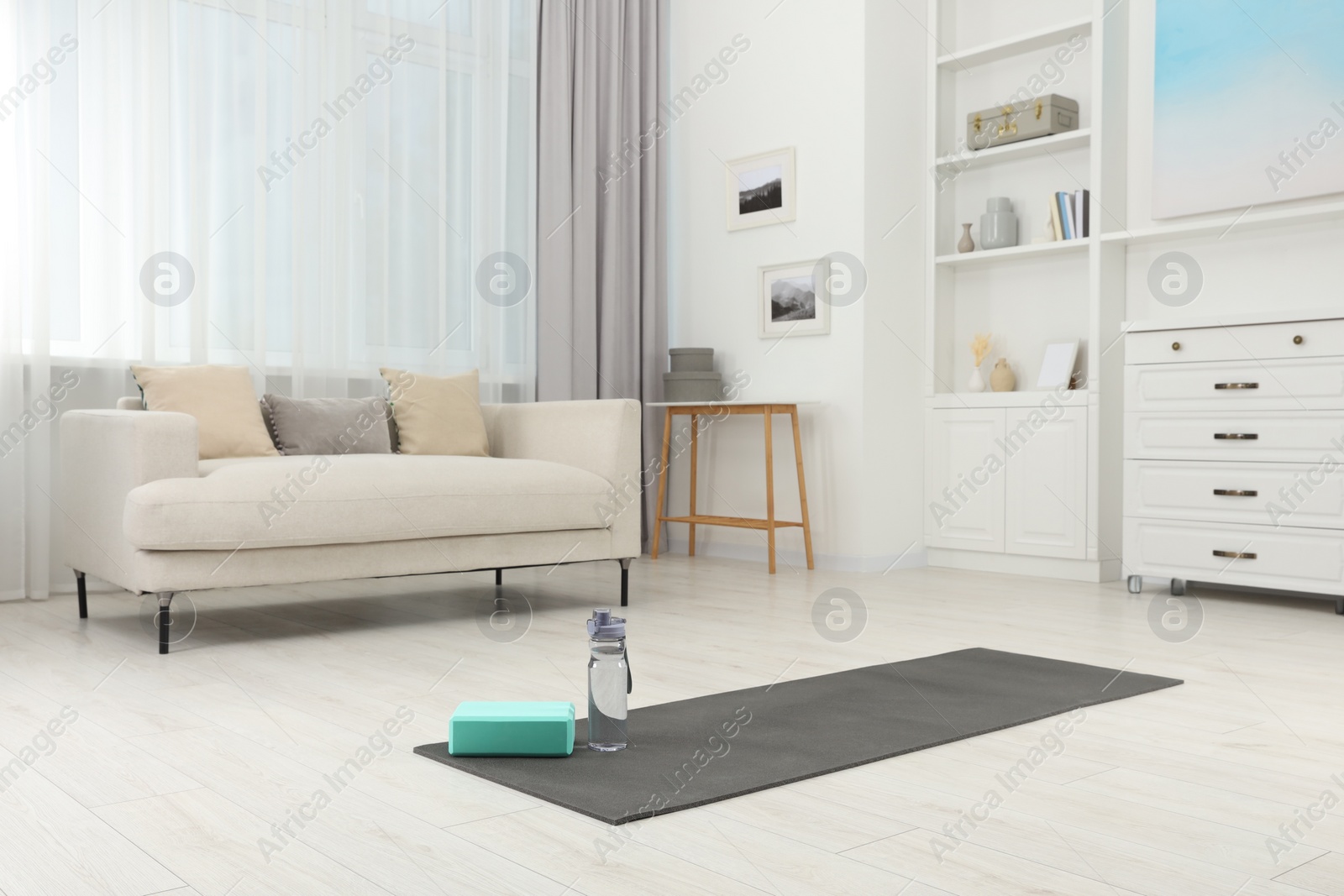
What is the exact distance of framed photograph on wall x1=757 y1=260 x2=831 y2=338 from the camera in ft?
16.0

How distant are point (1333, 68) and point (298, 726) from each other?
368 cm

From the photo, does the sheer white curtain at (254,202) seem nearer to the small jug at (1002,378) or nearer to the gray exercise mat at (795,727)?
the small jug at (1002,378)

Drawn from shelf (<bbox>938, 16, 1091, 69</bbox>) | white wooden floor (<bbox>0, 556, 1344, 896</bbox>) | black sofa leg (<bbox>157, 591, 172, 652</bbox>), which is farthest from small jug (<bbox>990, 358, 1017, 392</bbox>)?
black sofa leg (<bbox>157, 591, 172, 652</bbox>)

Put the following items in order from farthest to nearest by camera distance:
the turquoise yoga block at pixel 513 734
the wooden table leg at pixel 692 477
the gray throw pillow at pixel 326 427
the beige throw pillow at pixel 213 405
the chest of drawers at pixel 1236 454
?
the wooden table leg at pixel 692 477 → the gray throw pillow at pixel 326 427 → the chest of drawers at pixel 1236 454 → the beige throw pillow at pixel 213 405 → the turquoise yoga block at pixel 513 734

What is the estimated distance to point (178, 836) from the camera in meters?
1.57

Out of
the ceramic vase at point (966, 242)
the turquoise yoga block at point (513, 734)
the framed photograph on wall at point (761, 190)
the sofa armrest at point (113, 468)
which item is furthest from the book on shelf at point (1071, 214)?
the turquoise yoga block at point (513, 734)

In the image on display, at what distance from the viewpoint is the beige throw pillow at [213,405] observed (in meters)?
3.45

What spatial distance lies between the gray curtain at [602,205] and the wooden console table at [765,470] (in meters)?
0.23

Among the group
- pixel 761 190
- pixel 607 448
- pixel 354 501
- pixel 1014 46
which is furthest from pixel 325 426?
pixel 1014 46

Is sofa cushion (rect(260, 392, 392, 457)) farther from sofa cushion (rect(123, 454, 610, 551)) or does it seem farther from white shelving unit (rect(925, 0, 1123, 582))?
white shelving unit (rect(925, 0, 1123, 582))

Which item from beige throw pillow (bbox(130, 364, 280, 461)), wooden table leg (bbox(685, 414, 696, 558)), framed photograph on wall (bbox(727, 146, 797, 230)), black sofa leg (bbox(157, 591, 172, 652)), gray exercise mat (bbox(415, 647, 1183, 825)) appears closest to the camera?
gray exercise mat (bbox(415, 647, 1183, 825))

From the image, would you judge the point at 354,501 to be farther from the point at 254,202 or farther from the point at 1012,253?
the point at 1012,253

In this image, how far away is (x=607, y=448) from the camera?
3.73 metres

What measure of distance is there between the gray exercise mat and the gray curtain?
265cm
